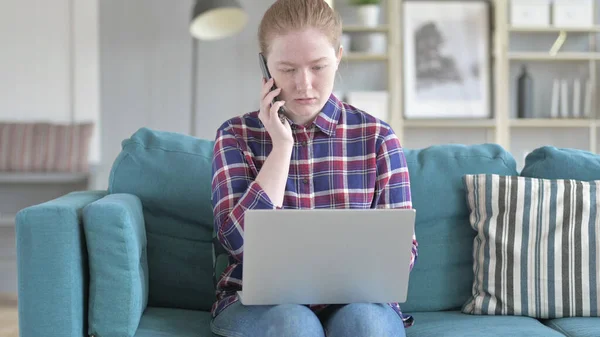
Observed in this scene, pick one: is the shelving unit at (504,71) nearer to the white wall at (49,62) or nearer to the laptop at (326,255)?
the white wall at (49,62)

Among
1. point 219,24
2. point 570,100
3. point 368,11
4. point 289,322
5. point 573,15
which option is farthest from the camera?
point 570,100

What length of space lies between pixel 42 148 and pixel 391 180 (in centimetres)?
333

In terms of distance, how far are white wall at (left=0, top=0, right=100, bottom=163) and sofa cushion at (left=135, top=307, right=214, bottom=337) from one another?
324cm

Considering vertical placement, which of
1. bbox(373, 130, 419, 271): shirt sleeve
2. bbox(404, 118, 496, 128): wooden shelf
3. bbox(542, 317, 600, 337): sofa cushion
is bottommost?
bbox(542, 317, 600, 337): sofa cushion

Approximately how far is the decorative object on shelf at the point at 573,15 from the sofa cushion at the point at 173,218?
11.9 ft

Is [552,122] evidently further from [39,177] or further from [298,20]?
[298,20]

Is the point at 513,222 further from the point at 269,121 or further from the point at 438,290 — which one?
the point at 269,121

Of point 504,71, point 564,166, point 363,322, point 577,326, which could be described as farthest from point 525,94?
point 363,322

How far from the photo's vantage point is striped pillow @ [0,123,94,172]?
15.2 ft

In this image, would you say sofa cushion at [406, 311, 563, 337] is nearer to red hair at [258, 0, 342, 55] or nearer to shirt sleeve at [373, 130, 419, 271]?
shirt sleeve at [373, 130, 419, 271]

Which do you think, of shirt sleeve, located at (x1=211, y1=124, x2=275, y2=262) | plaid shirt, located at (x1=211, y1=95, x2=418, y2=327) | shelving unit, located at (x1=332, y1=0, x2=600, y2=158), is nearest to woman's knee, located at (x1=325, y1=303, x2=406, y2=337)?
plaid shirt, located at (x1=211, y1=95, x2=418, y2=327)

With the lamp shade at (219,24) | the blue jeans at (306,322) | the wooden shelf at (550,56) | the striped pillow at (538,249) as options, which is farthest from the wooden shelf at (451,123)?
the blue jeans at (306,322)

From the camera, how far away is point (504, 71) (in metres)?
5.03

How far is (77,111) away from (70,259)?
3.54m
